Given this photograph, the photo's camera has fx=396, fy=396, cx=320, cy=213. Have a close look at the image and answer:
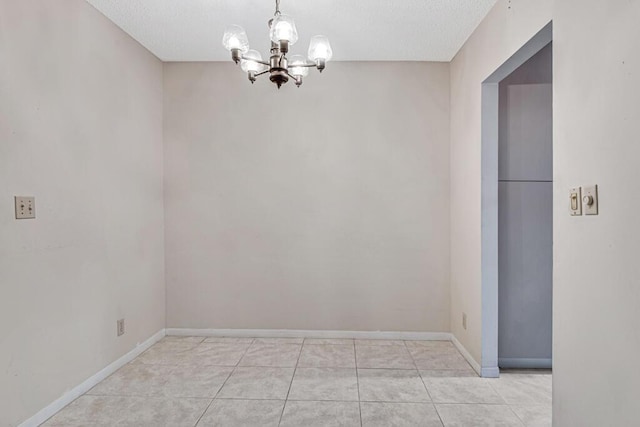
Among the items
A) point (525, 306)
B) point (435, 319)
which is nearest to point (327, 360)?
point (435, 319)

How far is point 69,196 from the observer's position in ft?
8.41

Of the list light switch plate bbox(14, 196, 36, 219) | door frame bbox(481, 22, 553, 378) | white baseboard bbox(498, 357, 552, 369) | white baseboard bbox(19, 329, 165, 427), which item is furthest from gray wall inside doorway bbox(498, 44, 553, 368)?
light switch plate bbox(14, 196, 36, 219)

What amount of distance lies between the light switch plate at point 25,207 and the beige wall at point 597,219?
2.80 m

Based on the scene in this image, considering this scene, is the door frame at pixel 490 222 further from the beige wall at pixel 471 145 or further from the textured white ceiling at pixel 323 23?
the textured white ceiling at pixel 323 23

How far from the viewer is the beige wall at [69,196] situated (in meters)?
2.12

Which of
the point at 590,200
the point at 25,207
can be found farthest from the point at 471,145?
the point at 25,207

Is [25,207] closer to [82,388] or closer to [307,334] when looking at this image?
[82,388]

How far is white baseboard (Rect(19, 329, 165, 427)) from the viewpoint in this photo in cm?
228

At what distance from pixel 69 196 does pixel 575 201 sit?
113 inches

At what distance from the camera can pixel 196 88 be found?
12.6ft

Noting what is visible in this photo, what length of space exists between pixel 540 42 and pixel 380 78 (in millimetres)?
1719

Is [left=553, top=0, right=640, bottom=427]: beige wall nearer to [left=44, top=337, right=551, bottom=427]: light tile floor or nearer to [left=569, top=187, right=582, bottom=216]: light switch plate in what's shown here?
[left=569, top=187, right=582, bottom=216]: light switch plate

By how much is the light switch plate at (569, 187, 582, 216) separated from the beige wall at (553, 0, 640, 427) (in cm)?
3

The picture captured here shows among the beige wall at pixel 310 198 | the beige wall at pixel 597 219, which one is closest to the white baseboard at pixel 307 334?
the beige wall at pixel 310 198
